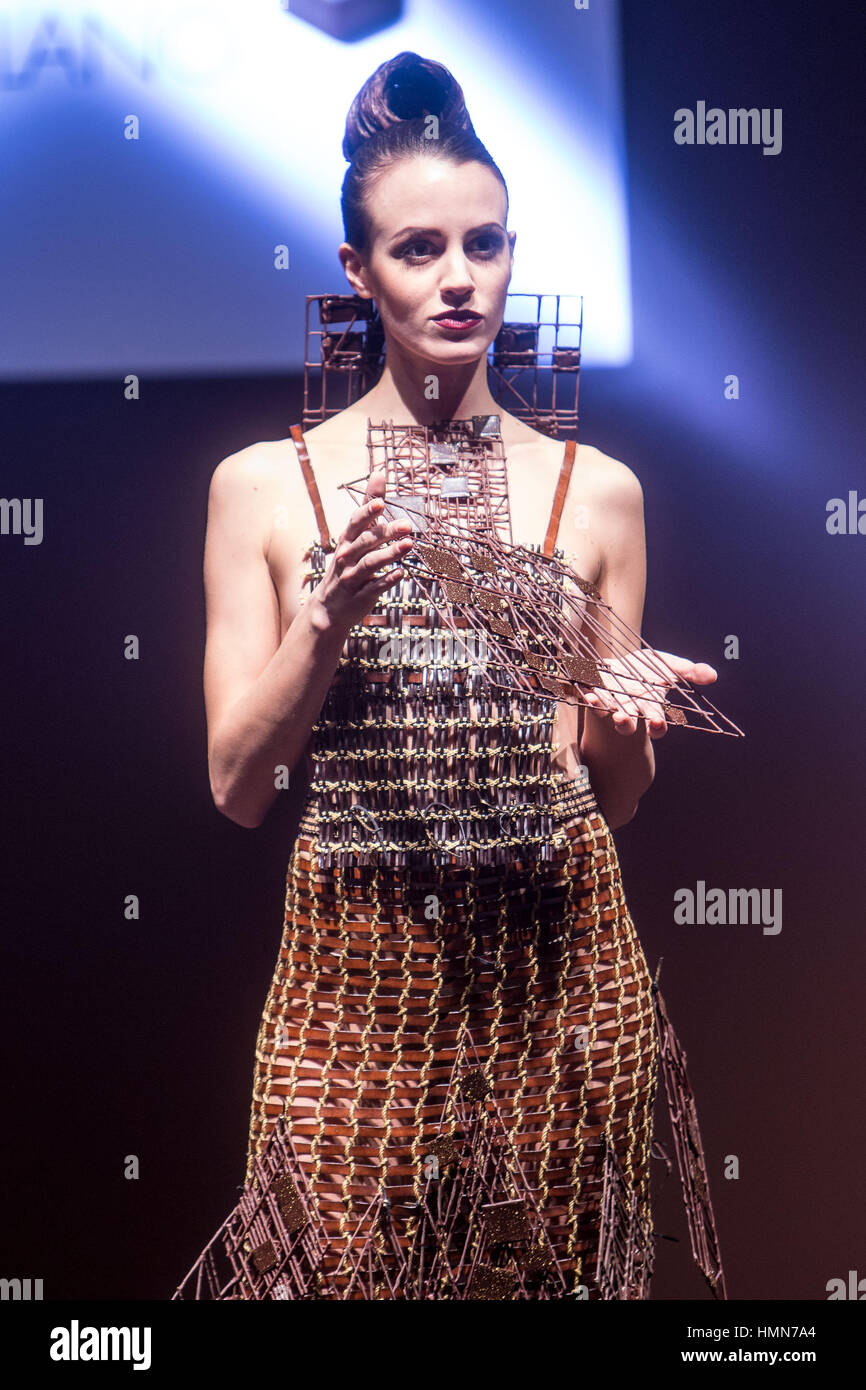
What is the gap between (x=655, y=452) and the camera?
254 cm

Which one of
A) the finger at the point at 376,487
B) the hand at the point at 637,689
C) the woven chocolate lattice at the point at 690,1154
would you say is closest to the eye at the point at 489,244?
the finger at the point at 376,487

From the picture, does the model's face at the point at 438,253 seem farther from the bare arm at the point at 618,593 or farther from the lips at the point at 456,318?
the bare arm at the point at 618,593

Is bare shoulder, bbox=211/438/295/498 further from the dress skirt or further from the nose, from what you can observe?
the dress skirt

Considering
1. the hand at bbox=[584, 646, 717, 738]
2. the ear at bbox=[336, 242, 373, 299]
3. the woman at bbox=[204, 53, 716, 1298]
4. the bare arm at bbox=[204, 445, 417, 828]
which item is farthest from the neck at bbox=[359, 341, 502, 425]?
the hand at bbox=[584, 646, 717, 738]

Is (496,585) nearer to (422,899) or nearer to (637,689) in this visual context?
(637,689)

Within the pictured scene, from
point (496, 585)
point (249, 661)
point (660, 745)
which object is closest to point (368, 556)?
point (496, 585)

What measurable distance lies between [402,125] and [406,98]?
4cm

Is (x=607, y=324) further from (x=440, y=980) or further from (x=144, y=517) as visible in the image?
(x=440, y=980)

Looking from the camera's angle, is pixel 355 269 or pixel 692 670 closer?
pixel 692 670

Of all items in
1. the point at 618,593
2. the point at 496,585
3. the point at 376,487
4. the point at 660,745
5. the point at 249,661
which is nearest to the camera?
the point at 376,487

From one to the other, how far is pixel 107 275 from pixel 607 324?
828mm

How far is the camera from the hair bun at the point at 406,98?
210 centimetres

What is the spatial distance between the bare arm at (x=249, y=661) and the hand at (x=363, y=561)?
42 millimetres

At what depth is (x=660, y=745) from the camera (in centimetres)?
265
